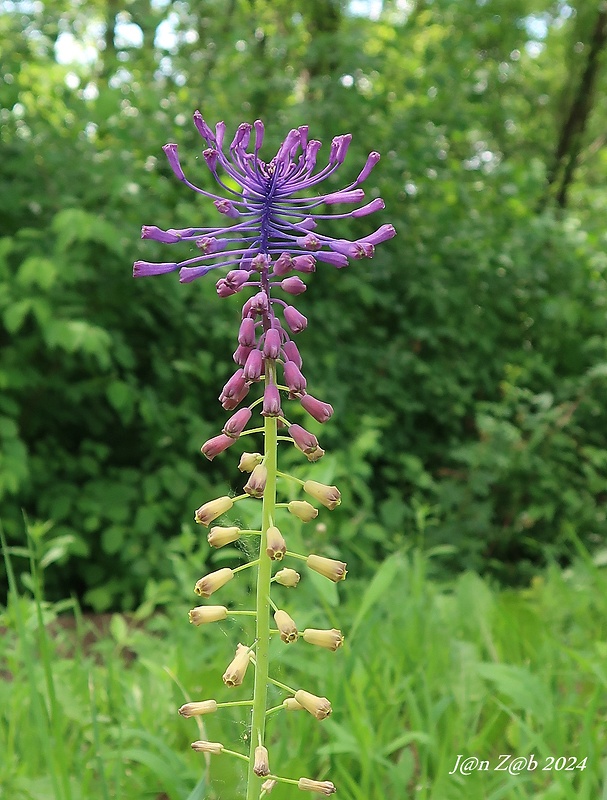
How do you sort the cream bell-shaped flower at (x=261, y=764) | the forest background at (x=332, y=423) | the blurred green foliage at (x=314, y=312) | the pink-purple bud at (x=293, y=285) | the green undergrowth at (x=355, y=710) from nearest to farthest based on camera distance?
1. the cream bell-shaped flower at (x=261, y=764)
2. the pink-purple bud at (x=293, y=285)
3. the green undergrowth at (x=355, y=710)
4. the forest background at (x=332, y=423)
5. the blurred green foliage at (x=314, y=312)

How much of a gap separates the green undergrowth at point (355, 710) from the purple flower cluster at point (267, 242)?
61cm

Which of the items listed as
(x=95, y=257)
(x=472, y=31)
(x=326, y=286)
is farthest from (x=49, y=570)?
(x=472, y=31)

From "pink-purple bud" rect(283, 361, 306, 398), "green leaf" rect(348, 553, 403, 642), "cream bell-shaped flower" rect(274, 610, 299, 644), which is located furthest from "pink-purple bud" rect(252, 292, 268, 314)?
"green leaf" rect(348, 553, 403, 642)

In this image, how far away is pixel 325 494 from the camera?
1.27 metres

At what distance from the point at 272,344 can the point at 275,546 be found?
306 millimetres

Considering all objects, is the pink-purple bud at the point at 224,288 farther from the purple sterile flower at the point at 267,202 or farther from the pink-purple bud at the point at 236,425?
the pink-purple bud at the point at 236,425

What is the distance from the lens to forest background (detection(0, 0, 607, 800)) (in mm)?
2160

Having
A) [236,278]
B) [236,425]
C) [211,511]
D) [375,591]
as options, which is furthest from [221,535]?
[375,591]

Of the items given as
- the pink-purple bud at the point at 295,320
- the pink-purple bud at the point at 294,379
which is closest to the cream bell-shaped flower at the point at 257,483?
the pink-purple bud at the point at 294,379

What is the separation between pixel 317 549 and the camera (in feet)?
11.1

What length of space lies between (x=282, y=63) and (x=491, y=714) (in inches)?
221

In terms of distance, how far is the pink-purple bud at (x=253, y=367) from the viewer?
1187mm

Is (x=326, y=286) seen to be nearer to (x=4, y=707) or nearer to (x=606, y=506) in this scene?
(x=606, y=506)

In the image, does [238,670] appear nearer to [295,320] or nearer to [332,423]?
[295,320]
